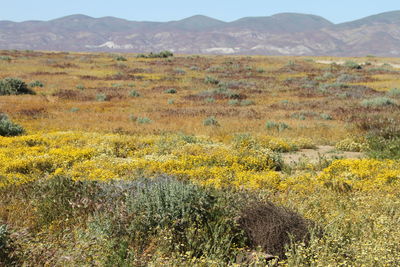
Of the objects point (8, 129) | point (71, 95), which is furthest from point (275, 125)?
point (71, 95)

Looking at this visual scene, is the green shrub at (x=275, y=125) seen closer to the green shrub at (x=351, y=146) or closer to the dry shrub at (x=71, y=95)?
the green shrub at (x=351, y=146)

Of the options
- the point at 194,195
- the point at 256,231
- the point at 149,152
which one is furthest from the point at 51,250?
the point at 149,152

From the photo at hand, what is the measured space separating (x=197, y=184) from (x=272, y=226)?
1939mm

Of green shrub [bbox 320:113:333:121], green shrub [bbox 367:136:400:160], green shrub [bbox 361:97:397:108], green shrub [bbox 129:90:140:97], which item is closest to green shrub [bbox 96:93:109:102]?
green shrub [bbox 129:90:140:97]

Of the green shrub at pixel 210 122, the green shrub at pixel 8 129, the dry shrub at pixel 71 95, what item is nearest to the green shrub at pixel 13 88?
the dry shrub at pixel 71 95

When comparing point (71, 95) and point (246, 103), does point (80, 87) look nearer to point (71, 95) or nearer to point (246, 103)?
point (71, 95)

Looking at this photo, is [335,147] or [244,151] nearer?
[244,151]

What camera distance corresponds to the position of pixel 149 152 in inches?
483

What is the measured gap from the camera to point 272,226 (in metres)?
5.53

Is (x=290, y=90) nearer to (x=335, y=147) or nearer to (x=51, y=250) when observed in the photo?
(x=335, y=147)

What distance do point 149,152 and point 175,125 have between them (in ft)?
17.4

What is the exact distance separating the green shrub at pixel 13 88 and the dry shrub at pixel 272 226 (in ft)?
82.4

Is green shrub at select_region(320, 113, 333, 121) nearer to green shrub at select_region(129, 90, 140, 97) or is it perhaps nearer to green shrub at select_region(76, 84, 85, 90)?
green shrub at select_region(129, 90, 140, 97)

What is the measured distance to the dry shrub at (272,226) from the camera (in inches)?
216
